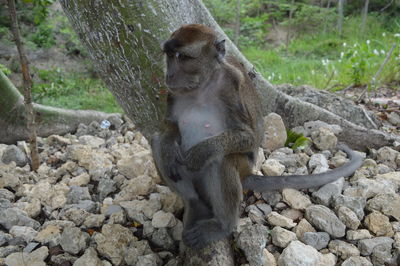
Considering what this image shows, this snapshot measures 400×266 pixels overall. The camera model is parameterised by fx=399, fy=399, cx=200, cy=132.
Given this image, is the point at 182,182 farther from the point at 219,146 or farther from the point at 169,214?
the point at 219,146

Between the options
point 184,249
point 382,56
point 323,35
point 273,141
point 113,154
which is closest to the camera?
point 184,249

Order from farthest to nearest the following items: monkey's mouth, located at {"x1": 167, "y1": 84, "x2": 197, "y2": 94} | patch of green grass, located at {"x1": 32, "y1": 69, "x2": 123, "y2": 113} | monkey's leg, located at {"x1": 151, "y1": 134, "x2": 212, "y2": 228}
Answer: patch of green grass, located at {"x1": 32, "y1": 69, "x2": 123, "y2": 113} → monkey's leg, located at {"x1": 151, "y1": 134, "x2": 212, "y2": 228} → monkey's mouth, located at {"x1": 167, "y1": 84, "x2": 197, "y2": 94}

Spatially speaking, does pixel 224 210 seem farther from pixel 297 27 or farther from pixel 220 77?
pixel 297 27

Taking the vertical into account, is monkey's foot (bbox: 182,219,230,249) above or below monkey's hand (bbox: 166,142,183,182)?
below

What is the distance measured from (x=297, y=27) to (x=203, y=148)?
44.9ft

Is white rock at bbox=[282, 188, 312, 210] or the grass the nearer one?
white rock at bbox=[282, 188, 312, 210]

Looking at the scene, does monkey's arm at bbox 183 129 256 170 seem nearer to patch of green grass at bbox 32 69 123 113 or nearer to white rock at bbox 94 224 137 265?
white rock at bbox 94 224 137 265

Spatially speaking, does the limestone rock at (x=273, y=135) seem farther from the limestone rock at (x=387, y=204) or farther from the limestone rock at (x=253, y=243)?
the limestone rock at (x=253, y=243)

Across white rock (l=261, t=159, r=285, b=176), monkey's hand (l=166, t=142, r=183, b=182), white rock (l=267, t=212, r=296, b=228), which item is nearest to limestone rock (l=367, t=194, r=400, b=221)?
white rock (l=267, t=212, r=296, b=228)

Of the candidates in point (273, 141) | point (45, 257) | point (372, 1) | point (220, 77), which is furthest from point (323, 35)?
point (45, 257)

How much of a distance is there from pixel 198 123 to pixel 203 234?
2.57ft

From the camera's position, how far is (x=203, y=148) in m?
2.52

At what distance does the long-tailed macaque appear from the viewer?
2465 millimetres

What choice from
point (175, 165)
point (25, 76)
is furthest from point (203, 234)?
point (25, 76)
